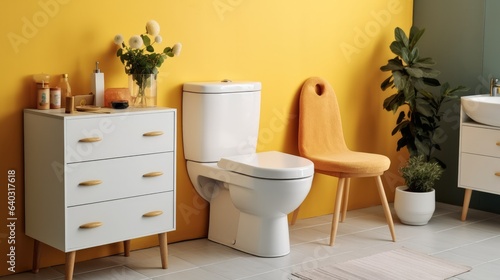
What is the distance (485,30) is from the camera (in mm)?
4379

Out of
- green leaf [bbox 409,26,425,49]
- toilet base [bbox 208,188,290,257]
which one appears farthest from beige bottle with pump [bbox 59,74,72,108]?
green leaf [bbox 409,26,425,49]

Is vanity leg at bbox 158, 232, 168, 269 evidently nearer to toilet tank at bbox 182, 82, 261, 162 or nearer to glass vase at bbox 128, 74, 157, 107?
toilet tank at bbox 182, 82, 261, 162

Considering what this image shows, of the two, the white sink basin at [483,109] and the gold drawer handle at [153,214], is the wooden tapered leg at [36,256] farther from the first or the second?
the white sink basin at [483,109]

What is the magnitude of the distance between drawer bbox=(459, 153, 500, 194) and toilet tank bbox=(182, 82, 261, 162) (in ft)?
4.36

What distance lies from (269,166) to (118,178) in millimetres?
722

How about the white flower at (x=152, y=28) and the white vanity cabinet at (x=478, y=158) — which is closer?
the white flower at (x=152, y=28)

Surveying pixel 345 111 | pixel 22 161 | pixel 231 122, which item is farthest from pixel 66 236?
pixel 345 111

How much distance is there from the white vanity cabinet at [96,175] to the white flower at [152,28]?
0.38 meters

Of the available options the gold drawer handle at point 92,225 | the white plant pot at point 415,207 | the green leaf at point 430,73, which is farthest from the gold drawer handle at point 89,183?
the green leaf at point 430,73

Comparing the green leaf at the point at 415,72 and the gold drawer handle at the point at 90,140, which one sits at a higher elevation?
the green leaf at the point at 415,72

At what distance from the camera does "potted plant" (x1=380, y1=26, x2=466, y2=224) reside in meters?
4.20

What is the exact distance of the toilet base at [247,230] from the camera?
3510 millimetres

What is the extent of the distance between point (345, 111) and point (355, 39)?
17.0 inches

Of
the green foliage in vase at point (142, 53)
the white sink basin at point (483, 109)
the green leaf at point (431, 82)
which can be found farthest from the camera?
the green leaf at point (431, 82)
